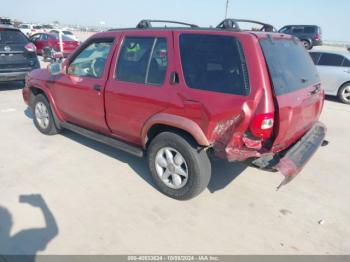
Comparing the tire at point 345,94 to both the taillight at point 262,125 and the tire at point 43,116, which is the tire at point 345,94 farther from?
the tire at point 43,116

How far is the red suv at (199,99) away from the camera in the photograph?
2.72m

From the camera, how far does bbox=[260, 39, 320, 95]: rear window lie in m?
2.79

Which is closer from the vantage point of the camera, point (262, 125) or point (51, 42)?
point (262, 125)

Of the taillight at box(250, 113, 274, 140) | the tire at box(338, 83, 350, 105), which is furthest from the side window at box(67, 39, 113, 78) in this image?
the tire at box(338, 83, 350, 105)

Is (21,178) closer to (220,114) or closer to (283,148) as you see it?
(220,114)

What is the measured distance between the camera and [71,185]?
11.8ft

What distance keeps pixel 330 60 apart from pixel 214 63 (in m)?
7.65

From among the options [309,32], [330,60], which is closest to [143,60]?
[330,60]

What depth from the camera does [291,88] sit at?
2965mm

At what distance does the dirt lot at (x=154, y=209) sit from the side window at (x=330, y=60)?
5.37 m

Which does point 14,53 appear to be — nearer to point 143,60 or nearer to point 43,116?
point 43,116

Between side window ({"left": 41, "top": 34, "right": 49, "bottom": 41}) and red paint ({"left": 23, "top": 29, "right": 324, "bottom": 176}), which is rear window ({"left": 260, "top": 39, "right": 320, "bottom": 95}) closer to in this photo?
red paint ({"left": 23, "top": 29, "right": 324, "bottom": 176})

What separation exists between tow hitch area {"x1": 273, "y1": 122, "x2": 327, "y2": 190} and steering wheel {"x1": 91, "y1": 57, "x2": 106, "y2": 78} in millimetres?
2490

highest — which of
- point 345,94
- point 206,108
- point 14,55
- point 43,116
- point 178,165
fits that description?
point 206,108
